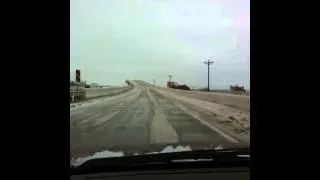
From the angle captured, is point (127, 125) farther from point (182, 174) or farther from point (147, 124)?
point (182, 174)

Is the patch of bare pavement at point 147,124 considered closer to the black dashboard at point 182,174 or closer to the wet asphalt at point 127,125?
the wet asphalt at point 127,125

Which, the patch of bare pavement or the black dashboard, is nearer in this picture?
the black dashboard

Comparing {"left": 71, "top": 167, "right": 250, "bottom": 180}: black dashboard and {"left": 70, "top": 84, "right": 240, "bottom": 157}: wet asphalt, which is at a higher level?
{"left": 71, "top": 167, "right": 250, "bottom": 180}: black dashboard

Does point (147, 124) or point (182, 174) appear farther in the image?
point (147, 124)

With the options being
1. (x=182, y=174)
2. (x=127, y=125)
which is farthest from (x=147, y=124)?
(x=182, y=174)

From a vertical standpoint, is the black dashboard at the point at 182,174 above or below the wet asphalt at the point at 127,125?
above

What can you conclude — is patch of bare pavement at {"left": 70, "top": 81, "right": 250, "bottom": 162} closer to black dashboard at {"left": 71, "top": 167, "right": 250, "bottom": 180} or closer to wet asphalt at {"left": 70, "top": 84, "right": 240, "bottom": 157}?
wet asphalt at {"left": 70, "top": 84, "right": 240, "bottom": 157}

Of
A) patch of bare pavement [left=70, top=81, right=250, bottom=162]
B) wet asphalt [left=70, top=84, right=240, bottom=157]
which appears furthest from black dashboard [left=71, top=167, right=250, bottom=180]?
wet asphalt [left=70, top=84, right=240, bottom=157]

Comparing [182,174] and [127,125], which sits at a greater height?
[182,174]

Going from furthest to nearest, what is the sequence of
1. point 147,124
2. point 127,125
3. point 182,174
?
point 147,124
point 127,125
point 182,174

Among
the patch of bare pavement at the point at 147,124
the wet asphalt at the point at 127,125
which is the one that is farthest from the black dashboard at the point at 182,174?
the wet asphalt at the point at 127,125

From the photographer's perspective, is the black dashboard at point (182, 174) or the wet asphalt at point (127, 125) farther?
the wet asphalt at point (127, 125)
